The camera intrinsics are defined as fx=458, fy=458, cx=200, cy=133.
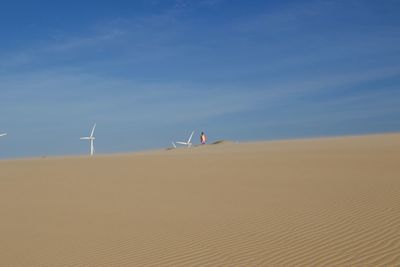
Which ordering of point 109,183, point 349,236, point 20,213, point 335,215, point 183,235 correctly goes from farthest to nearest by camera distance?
point 109,183 < point 20,213 < point 335,215 < point 183,235 < point 349,236

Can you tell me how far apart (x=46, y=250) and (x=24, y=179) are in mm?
13345

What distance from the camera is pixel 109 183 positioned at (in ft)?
58.5

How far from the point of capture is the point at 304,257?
720cm

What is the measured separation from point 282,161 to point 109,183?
9730 millimetres

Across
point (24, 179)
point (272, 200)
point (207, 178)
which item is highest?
point (24, 179)

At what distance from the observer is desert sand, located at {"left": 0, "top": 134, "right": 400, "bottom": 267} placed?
7.59 m

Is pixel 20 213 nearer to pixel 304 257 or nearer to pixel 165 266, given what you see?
pixel 165 266

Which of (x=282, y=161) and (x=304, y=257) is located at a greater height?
(x=282, y=161)

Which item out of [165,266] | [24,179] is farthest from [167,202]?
[24,179]

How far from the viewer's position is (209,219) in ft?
34.1

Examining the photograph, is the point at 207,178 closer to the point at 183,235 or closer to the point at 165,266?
the point at 183,235

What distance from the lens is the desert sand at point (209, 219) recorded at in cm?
759

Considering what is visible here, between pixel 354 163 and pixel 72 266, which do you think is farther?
pixel 354 163

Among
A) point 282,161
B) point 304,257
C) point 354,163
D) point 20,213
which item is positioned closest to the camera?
point 304,257
